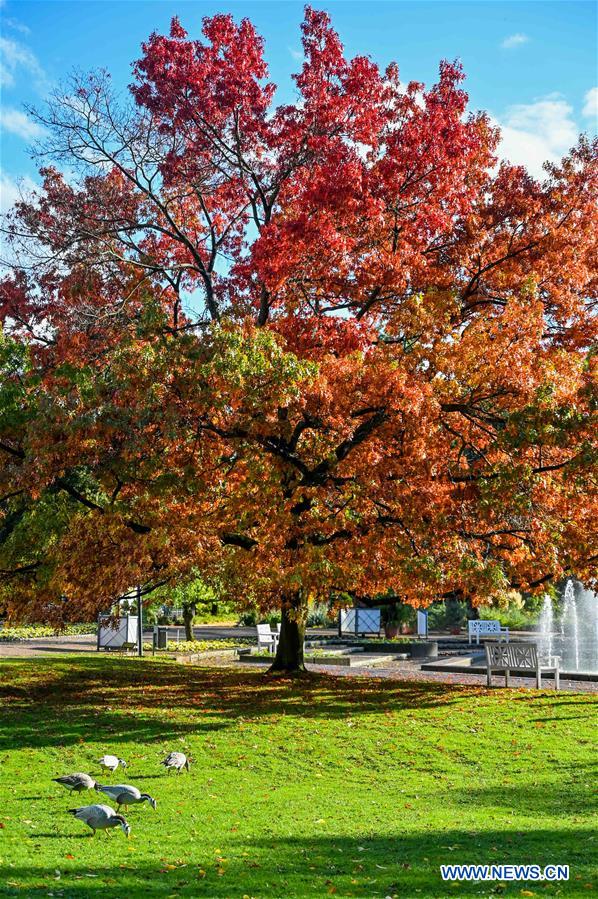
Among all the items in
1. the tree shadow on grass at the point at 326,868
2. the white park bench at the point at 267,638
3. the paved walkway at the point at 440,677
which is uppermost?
the white park bench at the point at 267,638

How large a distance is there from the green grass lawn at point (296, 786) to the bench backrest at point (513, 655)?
635 mm

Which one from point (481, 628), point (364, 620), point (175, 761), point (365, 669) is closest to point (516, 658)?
point (365, 669)

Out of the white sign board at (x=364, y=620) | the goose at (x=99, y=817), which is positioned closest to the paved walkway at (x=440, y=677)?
the white sign board at (x=364, y=620)

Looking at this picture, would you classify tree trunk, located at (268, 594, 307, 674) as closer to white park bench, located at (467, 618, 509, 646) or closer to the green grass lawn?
the green grass lawn

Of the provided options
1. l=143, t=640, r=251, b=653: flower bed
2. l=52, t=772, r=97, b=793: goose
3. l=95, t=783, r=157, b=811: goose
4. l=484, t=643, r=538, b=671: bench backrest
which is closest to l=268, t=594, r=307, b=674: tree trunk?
l=484, t=643, r=538, b=671: bench backrest

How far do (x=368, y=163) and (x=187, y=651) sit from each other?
17.0 metres

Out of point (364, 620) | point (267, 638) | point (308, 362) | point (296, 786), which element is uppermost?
point (308, 362)

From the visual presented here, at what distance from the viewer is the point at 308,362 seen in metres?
13.5

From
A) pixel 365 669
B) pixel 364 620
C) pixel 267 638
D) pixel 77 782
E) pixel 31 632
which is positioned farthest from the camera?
pixel 31 632

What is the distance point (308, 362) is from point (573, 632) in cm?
2291

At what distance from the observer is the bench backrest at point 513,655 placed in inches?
682

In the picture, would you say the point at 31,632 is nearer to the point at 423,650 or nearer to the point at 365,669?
the point at 423,650

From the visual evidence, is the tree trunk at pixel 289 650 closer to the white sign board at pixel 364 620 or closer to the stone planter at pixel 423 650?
the stone planter at pixel 423 650

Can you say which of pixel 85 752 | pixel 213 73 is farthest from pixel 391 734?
pixel 213 73
